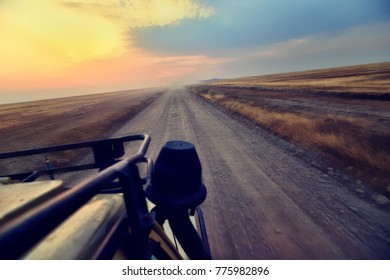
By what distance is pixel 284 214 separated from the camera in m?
4.00

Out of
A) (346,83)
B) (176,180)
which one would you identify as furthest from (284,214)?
(346,83)

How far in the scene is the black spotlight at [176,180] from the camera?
6.91 feet

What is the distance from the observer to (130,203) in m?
1.36

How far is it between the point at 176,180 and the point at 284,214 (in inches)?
109

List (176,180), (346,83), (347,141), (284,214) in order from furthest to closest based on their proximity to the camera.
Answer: (346,83) → (347,141) → (284,214) → (176,180)

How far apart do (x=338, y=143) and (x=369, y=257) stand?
216 inches

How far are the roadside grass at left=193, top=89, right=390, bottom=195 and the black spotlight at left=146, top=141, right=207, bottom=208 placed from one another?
15.2ft

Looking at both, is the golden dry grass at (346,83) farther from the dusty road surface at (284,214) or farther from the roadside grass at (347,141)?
the dusty road surface at (284,214)

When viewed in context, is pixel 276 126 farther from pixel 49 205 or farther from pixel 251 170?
pixel 49 205

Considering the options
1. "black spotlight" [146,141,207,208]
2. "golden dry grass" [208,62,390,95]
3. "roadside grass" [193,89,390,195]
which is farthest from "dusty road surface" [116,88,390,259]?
"golden dry grass" [208,62,390,95]

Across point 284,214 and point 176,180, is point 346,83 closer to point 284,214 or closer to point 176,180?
point 284,214

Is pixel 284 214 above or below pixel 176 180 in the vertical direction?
below
